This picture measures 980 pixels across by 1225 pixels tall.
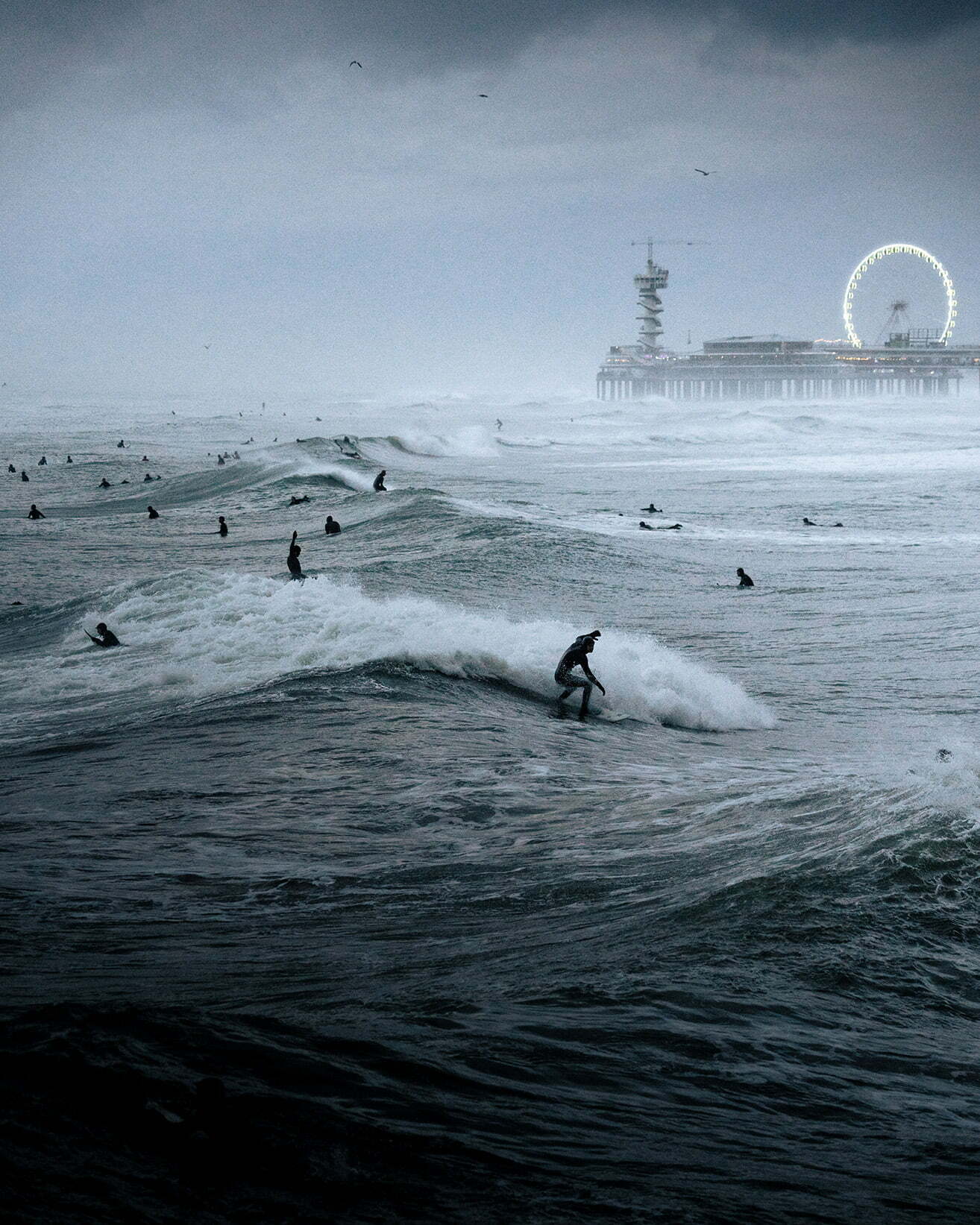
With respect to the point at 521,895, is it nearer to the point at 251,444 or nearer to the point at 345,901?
the point at 345,901

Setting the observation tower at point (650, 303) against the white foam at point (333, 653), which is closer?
the white foam at point (333, 653)

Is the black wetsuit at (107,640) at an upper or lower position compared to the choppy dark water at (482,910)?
upper

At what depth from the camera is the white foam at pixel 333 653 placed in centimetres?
1377

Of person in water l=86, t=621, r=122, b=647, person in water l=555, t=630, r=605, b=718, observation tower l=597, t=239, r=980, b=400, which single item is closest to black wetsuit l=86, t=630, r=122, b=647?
person in water l=86, t=621, r=122, b=647

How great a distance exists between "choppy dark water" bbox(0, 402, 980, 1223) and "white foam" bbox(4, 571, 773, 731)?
76mm

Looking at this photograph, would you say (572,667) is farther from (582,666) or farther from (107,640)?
(107,640)

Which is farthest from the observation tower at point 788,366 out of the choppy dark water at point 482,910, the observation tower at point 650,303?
the choppy dark water at point 482,910

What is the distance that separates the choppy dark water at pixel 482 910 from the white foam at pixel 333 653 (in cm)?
8

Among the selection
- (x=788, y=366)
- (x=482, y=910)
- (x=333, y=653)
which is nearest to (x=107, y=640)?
(x=333, y=653)

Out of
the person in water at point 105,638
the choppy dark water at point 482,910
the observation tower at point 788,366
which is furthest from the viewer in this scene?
the observation tower at point 788,366

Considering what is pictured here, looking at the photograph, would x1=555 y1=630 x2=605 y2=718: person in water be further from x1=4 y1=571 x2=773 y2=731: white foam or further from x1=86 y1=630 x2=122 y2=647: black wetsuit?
x1=86 y1=630 x2=122 y2=647: black wetsuit

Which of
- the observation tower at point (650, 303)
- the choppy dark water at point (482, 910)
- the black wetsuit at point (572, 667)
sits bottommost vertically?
the choppy dark water at point (482, 910)

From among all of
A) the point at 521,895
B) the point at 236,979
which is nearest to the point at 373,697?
the point at 521,895

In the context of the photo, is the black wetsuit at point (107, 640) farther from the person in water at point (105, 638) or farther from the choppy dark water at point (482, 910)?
the choppy dark water at point (482, 910)
